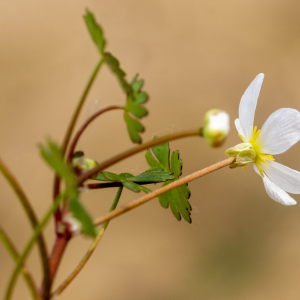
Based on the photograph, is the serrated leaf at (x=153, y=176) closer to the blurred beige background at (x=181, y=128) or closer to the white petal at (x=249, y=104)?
the white petal at (x=249, y=104)

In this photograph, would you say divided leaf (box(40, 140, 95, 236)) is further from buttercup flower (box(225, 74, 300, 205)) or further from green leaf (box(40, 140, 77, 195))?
buttercup flower (box(225, 74, 300, 205))

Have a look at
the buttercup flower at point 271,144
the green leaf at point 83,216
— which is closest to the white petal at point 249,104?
the buttercup flower at point 271,144

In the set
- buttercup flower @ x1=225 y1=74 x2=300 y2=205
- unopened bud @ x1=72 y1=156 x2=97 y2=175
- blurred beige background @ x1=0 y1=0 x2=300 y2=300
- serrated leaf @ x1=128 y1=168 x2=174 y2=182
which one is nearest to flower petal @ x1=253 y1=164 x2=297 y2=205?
buttercup flower @ x1=225 y1=74 x2=300 y2=205

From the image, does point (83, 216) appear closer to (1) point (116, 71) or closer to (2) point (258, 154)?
(1) point (116, 71)

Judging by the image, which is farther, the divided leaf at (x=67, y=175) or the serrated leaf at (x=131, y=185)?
the serrated leaf at (x=131, y=185)

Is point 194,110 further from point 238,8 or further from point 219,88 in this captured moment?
point 238,8

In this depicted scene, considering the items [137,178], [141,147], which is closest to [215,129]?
[141,147]

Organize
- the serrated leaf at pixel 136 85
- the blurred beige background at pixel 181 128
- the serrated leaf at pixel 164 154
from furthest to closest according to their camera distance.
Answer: the blurred beige background at pixel 181 128 < the serrated leaf at pixel 164 154 < the serrated leaf at pixel 136 85
